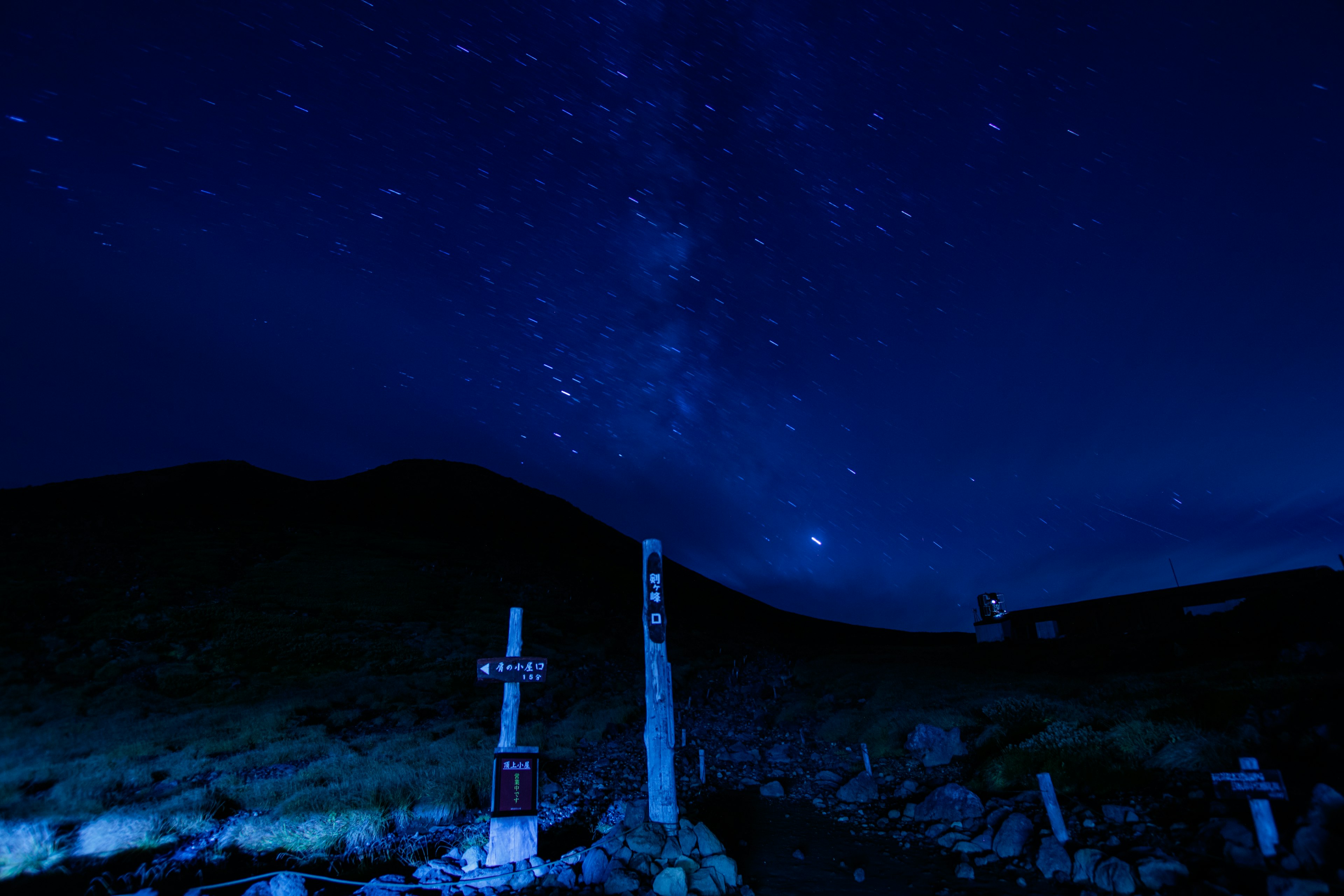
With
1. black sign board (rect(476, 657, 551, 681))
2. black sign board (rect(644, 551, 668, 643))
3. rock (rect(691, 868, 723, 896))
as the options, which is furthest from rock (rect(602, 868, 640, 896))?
black sign board (rect(644, 551, 668, 643))

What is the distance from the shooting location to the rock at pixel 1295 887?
21.1 ft

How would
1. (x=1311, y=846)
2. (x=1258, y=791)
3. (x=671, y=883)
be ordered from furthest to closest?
(x=671, y=883) → (x=1311, y=846) → (x=1258, y=791)

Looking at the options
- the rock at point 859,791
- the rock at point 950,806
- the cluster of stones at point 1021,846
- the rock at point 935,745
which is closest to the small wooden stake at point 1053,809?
the cluster of stones at point 1021,846

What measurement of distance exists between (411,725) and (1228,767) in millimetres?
21343

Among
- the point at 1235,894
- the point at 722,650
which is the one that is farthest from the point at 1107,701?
the point at 722,650

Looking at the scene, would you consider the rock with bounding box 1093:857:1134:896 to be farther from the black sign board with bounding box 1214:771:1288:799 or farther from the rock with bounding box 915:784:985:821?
the rock with bounding box 915:784:985:821

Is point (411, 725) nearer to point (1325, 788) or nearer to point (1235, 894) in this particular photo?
point (1235, 894)

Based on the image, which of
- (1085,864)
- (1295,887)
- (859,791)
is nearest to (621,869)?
(1085,864)

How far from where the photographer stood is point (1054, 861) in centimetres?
867

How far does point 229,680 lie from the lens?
24172mm

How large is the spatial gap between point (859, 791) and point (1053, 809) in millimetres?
5358

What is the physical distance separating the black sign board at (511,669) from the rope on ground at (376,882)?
2.69 metres

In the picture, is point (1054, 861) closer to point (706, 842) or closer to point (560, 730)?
point (706, 842)

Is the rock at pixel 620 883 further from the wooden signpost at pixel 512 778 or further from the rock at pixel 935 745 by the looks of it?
the rock at pixel 935 745
